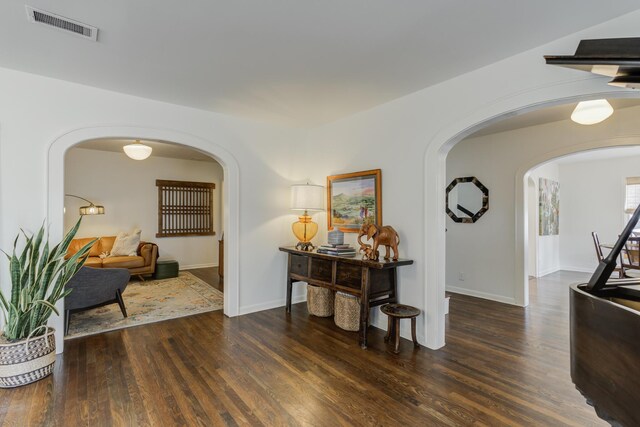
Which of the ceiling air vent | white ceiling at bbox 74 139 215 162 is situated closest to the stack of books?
the ceiling air vent

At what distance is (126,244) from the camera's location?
20.4 ft

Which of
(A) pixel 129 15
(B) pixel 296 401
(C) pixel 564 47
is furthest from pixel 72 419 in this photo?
(C) pixel 564 47

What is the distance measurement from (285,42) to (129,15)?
1.01m

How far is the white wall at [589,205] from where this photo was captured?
6.77 m

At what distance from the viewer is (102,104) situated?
3268 millimetres

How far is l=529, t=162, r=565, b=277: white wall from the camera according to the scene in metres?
6.66

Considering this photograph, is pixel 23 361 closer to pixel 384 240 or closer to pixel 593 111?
pixel 384 240

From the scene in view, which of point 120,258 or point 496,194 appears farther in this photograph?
point 120,258

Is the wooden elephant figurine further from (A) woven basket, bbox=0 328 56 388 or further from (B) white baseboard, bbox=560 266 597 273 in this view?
(B) white baseboard, bbox=560 266 597 273

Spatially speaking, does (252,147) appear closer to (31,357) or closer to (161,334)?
(161,334)

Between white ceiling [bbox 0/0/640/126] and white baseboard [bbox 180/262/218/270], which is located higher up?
white ceiling [bbox 0/0/640/126]

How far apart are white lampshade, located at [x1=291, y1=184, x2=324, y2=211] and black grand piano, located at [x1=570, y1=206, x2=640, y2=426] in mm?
2943

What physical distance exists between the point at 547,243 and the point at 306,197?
5966mm

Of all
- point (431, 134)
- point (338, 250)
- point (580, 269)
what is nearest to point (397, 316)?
point (338, 250)
